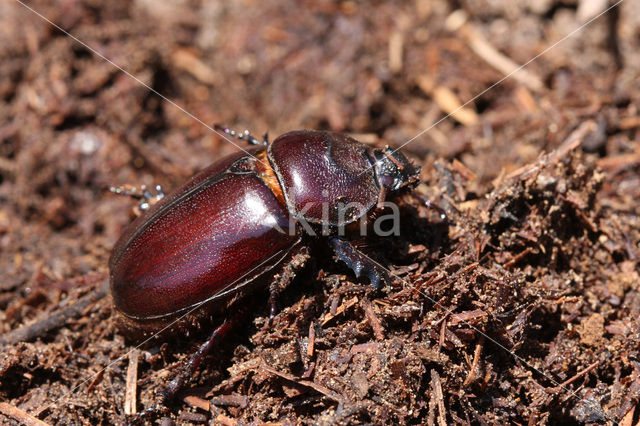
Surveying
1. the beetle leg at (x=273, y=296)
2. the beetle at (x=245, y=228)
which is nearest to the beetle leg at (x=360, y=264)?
the beetle at (x=245, y=228)

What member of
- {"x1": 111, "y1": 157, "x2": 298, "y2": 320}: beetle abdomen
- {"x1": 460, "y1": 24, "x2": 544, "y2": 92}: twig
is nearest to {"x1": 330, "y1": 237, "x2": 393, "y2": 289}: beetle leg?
{"x1": 111, "y1": 157, "x2": 298, "y2": 320}: beetle abdomen

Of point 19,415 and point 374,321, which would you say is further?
point 19,415

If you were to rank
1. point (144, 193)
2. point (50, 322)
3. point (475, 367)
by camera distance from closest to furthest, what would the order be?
point (475, 367)
point (50, 322)
point (144, 193)

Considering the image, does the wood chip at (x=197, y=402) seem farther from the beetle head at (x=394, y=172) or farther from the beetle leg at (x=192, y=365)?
the beetle head at (x=394, y=172)

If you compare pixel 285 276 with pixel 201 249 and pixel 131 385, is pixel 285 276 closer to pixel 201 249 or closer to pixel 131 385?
pixel 201 249

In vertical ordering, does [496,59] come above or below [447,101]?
above

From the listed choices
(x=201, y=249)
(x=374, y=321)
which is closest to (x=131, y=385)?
(x=201, y=249)

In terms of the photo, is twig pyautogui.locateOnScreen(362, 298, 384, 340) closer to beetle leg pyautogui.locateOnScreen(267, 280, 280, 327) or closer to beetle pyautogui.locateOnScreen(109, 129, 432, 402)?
beetle pyautogui.locateOnScreen(109, 129, 432, 402)
